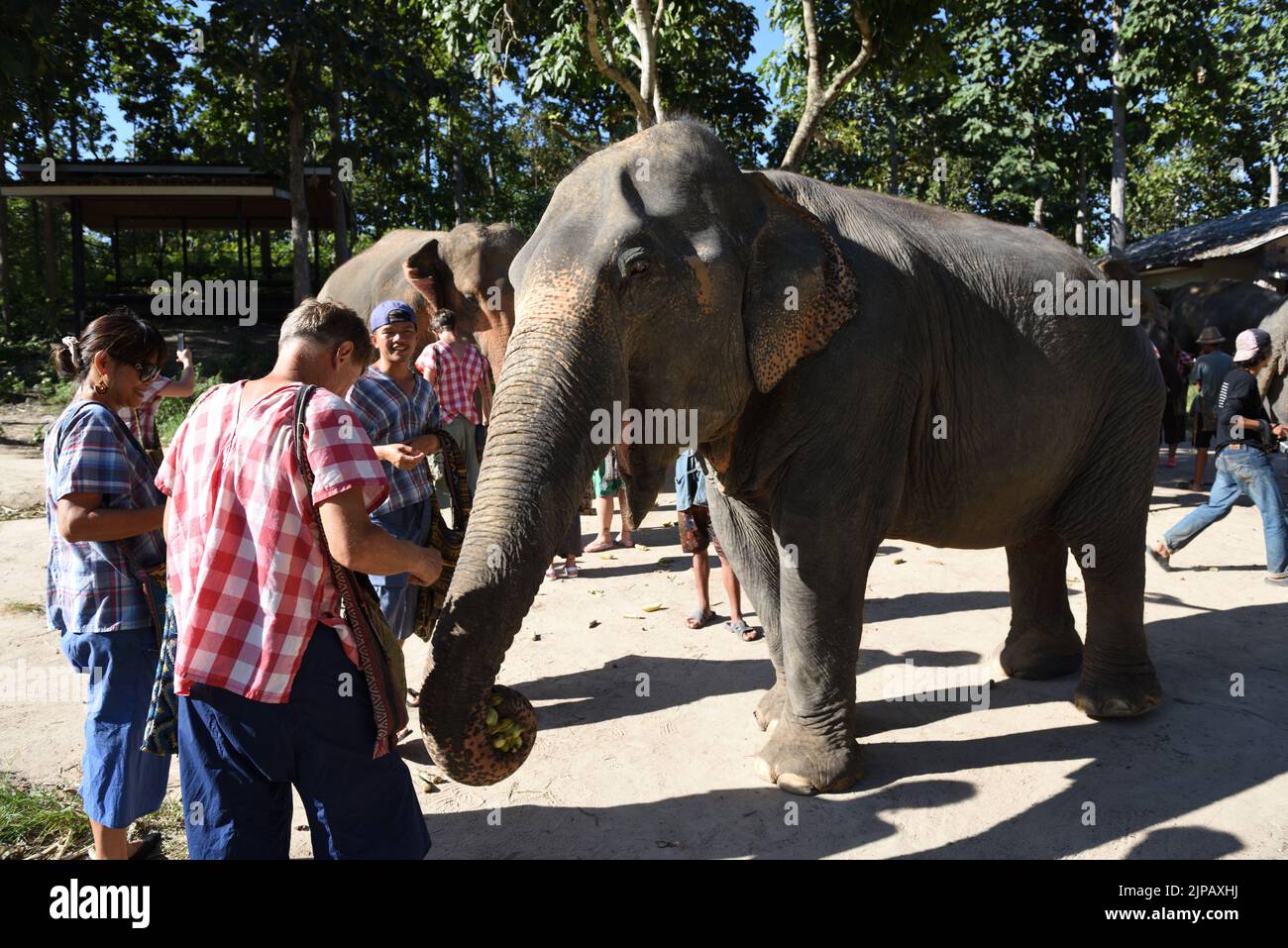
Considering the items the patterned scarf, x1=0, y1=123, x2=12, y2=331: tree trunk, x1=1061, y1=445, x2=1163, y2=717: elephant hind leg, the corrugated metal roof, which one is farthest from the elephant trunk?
x1=0, y1=123, x2=12, y2=331: tree trunk

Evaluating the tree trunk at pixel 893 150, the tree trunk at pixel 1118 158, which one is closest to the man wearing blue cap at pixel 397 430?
the tree trunk at pixel 1118 158

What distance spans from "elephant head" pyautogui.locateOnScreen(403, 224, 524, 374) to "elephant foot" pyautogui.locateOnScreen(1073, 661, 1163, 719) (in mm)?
6190

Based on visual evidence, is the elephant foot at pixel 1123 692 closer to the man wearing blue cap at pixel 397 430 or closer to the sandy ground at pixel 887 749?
the sandy ground at pixel 887 749

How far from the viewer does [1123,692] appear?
4.75m

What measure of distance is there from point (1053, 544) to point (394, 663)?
3.99m

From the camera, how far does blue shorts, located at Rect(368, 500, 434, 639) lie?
183 inches

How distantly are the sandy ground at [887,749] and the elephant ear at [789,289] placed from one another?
6.23 feet

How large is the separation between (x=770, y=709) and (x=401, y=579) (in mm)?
1983

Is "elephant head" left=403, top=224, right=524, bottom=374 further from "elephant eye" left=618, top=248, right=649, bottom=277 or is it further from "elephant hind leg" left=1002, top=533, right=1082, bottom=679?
"elephant eye" left=618, top=248, right=649, bottom=277

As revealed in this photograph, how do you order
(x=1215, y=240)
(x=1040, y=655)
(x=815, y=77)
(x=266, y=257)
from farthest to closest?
(x=266, y=257), (x=1215, y=240), (x=815, y=77), (x=1040, y=655)

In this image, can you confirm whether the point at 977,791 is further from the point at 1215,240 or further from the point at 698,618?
the point at 1215,240

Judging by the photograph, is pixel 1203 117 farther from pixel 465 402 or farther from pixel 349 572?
pixel 349 572

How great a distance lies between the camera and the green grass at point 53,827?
153 inches

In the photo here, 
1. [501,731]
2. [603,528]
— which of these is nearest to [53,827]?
[501,731]
